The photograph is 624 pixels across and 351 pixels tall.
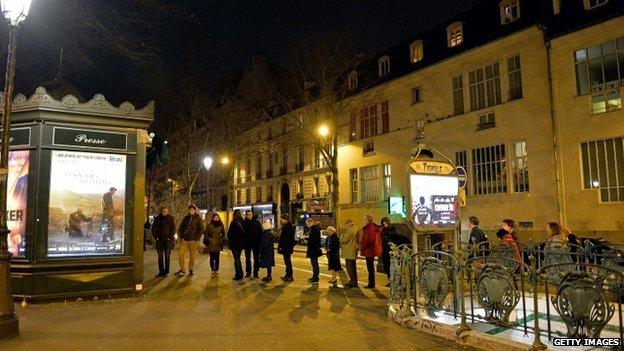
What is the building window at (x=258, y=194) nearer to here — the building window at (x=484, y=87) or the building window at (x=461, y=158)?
the building window at (x=461, y=158)

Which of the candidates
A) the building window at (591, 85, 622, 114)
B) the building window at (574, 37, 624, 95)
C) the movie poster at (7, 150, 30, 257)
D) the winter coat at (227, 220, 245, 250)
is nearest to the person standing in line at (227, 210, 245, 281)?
the winter coat at (227, 220, 245, 250)

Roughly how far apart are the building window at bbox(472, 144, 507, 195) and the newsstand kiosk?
786 inches

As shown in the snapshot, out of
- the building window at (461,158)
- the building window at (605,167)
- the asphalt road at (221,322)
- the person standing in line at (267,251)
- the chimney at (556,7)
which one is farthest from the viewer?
the building window at (461,158)

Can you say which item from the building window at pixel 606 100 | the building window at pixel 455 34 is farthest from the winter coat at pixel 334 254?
the building window at pixel 455 34

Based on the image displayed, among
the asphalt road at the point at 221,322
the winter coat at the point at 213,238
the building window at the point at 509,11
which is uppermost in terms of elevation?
the building window at the point at 509,11

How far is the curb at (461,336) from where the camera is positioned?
600cm

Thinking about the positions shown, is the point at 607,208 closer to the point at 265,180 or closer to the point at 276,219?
the point at 276,219

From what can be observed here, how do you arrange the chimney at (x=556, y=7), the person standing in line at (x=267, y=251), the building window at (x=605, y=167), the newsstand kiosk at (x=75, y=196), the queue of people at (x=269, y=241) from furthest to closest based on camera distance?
the chimney at (x=556, y=7), the building window at (x=605, y=167), the person standing in line at (x=267, y=251), the queue of people at (x=269, y=241), the newsstand kiosk at (x=75, y=196)

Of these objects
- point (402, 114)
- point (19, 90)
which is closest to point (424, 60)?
point (402, 114)

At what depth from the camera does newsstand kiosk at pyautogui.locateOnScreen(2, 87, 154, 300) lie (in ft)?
30.6

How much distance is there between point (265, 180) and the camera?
171 ft

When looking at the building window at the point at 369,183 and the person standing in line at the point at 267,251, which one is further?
the building window at the point at 369,183

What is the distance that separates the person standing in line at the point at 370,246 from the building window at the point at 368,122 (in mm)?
23211

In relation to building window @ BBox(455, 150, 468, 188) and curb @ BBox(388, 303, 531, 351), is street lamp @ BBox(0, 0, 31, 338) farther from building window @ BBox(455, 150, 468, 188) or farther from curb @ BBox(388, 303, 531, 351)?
building window @ BBox(455, 150, 468, 188)
